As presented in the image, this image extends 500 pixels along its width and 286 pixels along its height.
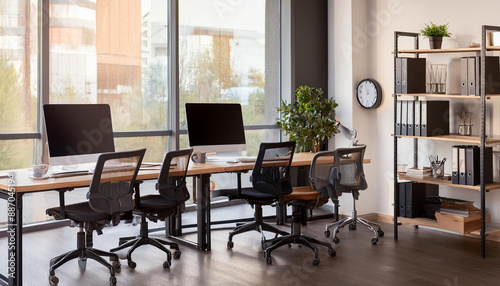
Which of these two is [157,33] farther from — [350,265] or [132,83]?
[350,265]

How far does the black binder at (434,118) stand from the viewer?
18.7 feet

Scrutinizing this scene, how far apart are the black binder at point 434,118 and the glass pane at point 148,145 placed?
286cm

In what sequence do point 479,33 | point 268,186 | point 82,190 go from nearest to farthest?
1. point 268,186
2. point 479,33
3. point 82,190

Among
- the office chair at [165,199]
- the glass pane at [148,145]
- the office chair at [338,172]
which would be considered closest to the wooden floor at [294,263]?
the office chair at [165,199]

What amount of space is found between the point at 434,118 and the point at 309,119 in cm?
152

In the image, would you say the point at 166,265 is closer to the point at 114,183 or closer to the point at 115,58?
the point at 114,183

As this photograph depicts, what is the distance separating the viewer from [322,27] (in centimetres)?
755

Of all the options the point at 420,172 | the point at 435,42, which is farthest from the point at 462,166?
the point at 435,42

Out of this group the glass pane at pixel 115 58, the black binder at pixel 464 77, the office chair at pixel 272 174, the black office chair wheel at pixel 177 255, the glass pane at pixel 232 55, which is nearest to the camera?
the black office chair wheel at pixel 177 255

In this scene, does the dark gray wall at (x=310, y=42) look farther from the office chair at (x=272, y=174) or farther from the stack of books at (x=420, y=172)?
the office chair at (x=272, y=174)

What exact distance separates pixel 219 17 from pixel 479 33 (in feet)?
9.65

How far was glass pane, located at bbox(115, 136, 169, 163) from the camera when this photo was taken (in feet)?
21.7

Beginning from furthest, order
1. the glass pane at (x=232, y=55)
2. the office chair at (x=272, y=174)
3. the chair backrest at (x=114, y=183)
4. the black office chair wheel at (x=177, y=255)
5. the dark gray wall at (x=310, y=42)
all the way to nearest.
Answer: the dark gray wall at (x=310, y=42) → the glass pane at (x=232, y=55) → the office chair at (x=272, y=174) → the black office chair wheel at (x=177, y=255) → the chair backrest at (x=114, y=183)

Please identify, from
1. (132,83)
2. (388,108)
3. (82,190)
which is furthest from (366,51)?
(82,190)
